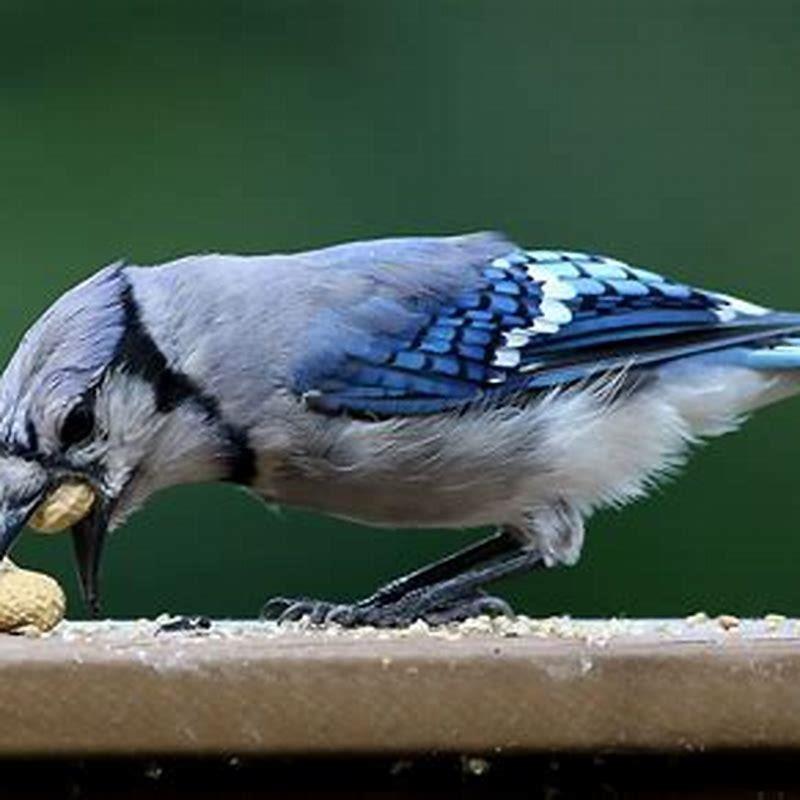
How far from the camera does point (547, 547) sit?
260 cm

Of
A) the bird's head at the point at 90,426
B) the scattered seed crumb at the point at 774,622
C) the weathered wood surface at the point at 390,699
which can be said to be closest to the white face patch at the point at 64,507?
the bird's head at the point at 90,426

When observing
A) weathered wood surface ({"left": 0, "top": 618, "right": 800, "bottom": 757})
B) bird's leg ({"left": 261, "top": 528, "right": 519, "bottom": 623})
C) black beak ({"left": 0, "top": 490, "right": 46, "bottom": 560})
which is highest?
weathered wood surface ({"left": 0, "top": 618, "right": 800, "bottom": 757})

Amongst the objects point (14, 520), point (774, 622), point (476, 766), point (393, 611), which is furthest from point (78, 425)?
point (476, 766)

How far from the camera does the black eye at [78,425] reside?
2.32m

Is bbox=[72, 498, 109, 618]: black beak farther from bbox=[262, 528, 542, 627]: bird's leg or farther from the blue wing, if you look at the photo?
the blue wing

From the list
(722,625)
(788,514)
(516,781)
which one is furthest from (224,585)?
(516,781)

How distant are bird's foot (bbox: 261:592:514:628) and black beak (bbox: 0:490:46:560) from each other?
0.18 meters

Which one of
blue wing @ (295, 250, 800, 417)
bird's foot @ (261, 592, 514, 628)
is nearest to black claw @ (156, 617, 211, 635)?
bird's foot @ (261, 592, 514, 628)

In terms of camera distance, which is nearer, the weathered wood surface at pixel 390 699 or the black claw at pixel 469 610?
the weathered wood surface at pixel 390 699

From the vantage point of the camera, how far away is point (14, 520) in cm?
222

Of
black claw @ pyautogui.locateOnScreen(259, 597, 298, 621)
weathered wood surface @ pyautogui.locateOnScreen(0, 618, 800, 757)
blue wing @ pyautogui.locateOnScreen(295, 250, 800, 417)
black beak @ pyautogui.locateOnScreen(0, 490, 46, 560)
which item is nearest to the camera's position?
weathered wood surface @ pyautogui.locateOnScreen(0, 618, 800, 757)

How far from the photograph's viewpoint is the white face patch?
7.56 feet

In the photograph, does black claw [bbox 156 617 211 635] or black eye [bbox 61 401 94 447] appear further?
black eye [bbox 61 401 94 447]

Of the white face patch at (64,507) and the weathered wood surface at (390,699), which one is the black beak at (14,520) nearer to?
the white face patch at (64,507)
